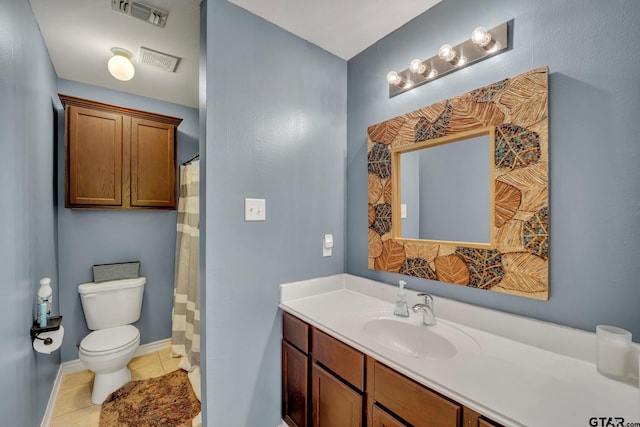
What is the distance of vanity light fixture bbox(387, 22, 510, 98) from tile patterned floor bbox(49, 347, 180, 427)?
9.18 ft

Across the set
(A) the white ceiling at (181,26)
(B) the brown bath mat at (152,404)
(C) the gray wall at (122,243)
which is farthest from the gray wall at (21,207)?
(C) the gray wall at (122,243)

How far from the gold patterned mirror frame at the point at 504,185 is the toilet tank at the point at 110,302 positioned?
7.44 ft

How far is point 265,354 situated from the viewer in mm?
1530

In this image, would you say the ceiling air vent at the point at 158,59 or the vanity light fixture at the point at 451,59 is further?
the ceiling air vent at the point at 158,59

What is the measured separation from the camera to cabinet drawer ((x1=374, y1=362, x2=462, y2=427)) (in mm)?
788

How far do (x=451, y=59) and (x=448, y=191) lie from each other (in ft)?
2.06

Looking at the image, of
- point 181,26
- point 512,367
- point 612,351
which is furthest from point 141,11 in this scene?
point 612,351

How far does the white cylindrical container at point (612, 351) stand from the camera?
82cm

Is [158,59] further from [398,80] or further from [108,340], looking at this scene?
[108,340]

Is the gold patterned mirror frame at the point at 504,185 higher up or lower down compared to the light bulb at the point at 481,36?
lower down

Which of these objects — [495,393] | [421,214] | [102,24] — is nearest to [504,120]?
[421,214]

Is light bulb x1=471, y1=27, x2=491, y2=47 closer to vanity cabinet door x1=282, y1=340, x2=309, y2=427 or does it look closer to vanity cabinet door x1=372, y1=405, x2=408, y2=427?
vanity cabinet door x1=372, y1=405, x2=408, y2=427

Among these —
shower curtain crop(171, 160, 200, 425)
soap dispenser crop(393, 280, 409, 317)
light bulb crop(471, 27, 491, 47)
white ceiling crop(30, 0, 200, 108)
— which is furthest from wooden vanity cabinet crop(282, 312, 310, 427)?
white ceiling crop(30, 0, 200, 108)

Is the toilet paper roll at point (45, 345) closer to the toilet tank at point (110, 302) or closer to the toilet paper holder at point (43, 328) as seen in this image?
the toilet paper holder at point (43, 328)
